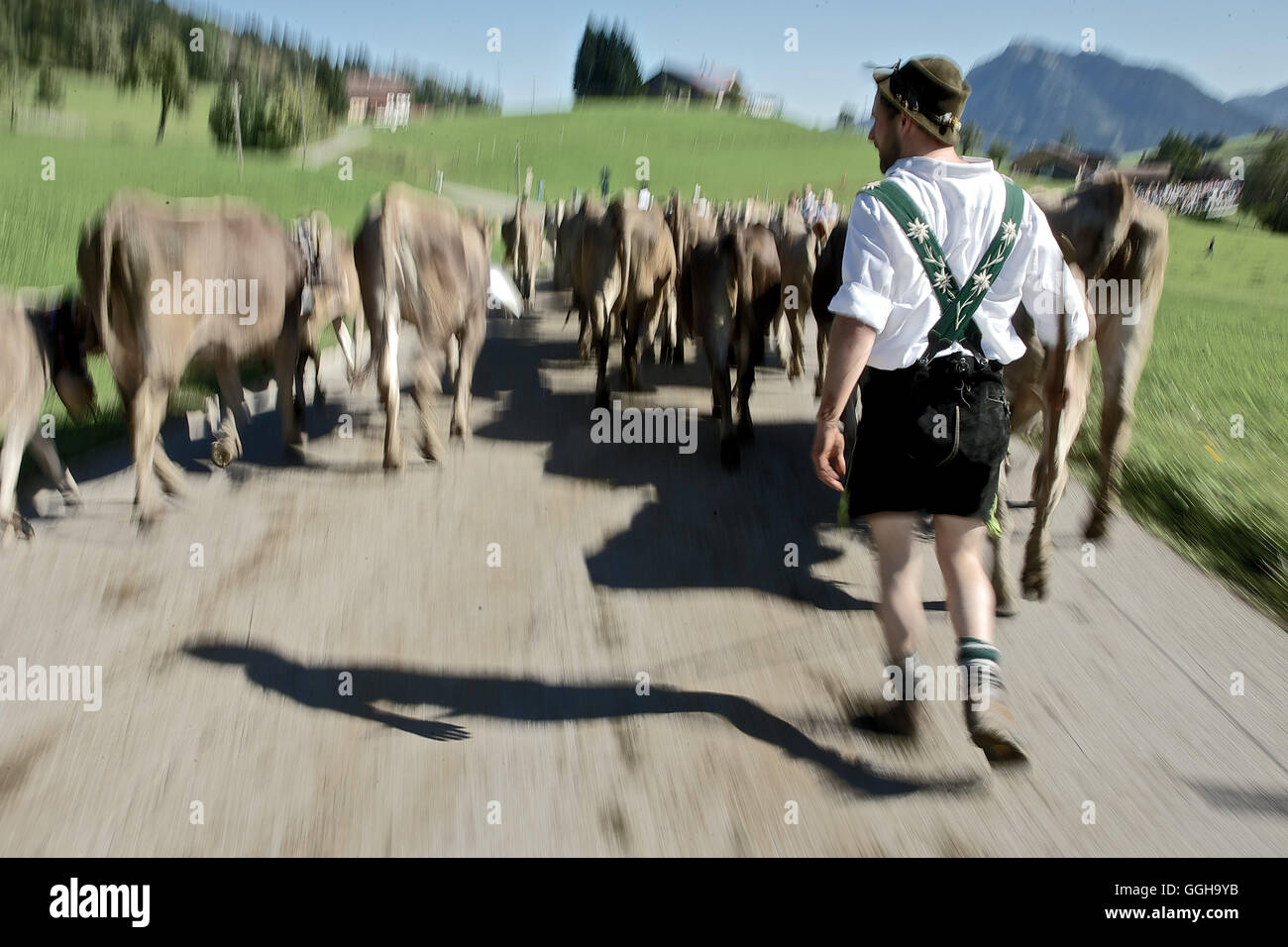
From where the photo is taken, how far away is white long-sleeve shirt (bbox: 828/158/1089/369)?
2.84 m

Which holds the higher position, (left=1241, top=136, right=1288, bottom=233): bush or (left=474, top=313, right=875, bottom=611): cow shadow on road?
(left=1241, top=136, right=1288, bottom=233): bush

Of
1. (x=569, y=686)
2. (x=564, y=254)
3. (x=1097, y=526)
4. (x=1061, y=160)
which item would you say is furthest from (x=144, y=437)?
(x=1061, y=160)

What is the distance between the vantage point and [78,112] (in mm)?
49594

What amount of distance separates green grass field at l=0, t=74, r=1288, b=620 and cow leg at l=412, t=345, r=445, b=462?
260 centimetres

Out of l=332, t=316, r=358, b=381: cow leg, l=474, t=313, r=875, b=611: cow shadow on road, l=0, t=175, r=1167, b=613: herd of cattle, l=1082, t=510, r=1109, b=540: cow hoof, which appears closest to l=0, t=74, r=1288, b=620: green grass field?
l=1082, t=510, r=1109, b=540: cow hoof

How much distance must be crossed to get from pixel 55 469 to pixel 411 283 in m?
2.51

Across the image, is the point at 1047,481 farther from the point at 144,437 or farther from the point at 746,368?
the point at 144,437

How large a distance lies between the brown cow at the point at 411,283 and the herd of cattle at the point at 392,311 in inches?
0.5

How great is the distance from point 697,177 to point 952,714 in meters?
60.4

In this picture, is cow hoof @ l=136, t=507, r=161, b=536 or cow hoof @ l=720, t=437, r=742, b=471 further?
cow hoof @ l=720, t=437, r=742, b=471

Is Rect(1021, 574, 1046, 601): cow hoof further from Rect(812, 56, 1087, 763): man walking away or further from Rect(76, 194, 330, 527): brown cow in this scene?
Rect(76, 194, 330, 527): brown cow

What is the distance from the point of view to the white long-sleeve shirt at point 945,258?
2.84m

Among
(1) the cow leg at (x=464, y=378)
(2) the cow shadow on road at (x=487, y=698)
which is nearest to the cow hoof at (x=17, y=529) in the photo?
(2) the cow shadow on road at (x=487, y=698)

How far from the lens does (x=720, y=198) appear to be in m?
51.4
